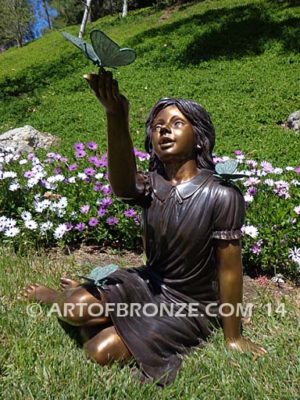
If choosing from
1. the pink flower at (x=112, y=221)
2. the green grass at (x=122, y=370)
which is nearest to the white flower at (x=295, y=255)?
the green grass at (x=122, y=370)

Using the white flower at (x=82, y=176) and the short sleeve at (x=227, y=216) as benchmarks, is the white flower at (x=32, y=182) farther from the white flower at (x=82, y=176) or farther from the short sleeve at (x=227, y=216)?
the short sleeve at (x=227, y=216)

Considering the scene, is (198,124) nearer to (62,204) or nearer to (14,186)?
(62,204)

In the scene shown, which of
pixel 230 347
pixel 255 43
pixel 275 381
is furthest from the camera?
pixel 255 43

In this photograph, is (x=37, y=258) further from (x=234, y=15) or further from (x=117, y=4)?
(x=117, y=4)

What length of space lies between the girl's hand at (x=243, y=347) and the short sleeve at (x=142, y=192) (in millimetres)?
747

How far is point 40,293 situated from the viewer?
117 inches

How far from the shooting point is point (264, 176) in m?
4.27

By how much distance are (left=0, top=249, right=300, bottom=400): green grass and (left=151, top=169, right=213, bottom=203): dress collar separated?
72 cm

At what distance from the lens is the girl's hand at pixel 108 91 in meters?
2.07

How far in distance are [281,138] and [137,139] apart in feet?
6.71

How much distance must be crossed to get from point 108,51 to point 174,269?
1061 millimetres

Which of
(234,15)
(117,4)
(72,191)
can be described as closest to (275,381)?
(72,191)

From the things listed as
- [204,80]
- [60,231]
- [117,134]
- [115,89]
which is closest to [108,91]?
[115,89]
